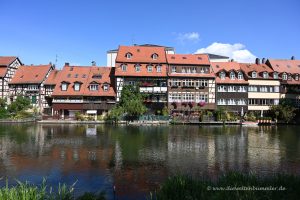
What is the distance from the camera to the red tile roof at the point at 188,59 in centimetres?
6738

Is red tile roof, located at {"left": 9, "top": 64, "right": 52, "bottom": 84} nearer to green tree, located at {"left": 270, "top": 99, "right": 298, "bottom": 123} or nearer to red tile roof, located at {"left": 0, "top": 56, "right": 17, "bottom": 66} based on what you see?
red tile roof, located at {"left": 0, "top": 56, "right": 17, "bottom": 66}

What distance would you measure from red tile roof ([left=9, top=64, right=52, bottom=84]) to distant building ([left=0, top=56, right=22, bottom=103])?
1.10 m

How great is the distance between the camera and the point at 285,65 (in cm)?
7356

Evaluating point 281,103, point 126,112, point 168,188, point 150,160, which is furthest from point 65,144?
point 281,103

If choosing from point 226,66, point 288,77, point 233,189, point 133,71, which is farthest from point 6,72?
point 233,189

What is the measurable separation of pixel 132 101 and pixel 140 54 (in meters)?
13.2

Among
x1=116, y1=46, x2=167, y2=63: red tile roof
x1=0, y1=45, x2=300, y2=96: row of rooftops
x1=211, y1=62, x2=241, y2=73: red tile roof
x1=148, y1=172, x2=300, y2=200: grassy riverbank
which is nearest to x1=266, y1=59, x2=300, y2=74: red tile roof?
x1=0, y1=45, x2=300, y2=96: row of rooftops

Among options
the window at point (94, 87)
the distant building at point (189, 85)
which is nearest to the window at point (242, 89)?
the distant building at point (189, 85)

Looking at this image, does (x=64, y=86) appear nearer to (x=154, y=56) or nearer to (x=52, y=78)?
(x=52, y=78)

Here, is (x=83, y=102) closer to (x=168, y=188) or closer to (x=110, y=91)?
(x=110, y=91)

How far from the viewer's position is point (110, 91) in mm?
65875

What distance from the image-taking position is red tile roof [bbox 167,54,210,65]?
221 feet

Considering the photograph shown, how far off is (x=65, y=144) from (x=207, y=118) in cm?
3459

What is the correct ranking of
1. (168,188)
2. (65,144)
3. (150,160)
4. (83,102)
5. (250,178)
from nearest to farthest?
(168,188)
(250,178)
(150,160)
(65,144)
(83,102)
